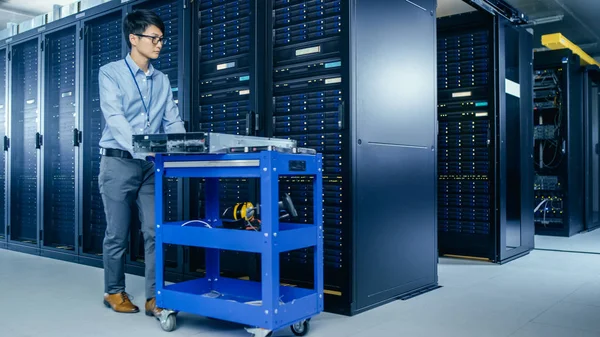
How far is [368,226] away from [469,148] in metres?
2.23

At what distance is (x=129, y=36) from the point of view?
9.81 feet

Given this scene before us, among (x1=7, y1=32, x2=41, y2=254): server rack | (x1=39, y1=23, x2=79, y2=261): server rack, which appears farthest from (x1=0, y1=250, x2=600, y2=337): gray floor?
(x1=7, y1=32, x2=41, y2=254): server rack

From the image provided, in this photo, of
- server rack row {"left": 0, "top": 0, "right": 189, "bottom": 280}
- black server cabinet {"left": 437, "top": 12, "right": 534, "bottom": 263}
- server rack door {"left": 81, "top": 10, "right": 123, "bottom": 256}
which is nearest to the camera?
server rack row {"left": 0, "top": 0, "right": 189, "bottom": 280}

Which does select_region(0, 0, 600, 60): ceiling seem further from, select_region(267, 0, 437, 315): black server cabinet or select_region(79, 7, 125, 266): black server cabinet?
select_region(267, 0, 437, 315): black server cabinet

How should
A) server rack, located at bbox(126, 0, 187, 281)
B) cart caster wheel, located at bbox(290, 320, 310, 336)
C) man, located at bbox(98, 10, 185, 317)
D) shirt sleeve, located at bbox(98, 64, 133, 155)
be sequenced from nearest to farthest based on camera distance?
cart caster wheel, located at bbox(290, 320, 310, 336), shirt sleeve, located at bbox(98, 64, 133, 155), man, located at bbox(98, 10, 185, 317), server rack, located at bbox(126, 0, 187, 281)

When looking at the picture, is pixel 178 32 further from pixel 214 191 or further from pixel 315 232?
pixel 315 232

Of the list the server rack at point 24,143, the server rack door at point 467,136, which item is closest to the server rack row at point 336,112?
the server rack door at point 467,136

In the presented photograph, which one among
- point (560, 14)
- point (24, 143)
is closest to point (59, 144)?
point (24, 143)

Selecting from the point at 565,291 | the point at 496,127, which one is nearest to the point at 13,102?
the point at 496,127

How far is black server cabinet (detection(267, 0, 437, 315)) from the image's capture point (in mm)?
3021

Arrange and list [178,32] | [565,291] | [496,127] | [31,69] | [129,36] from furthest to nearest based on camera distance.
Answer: [31,69]
[496,127]
[178,32]
[565,291]
[129,36]

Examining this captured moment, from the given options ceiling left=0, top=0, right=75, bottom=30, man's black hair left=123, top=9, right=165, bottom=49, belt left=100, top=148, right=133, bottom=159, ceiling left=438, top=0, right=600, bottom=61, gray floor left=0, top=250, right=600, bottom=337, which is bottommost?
gray floor left=0, top=250, right=600, bottom=337

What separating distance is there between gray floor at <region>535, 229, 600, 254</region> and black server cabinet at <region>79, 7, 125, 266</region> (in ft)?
14.3

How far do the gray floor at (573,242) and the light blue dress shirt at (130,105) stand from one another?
429 centimetres
